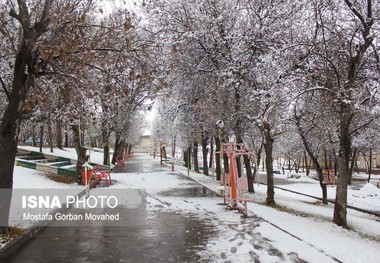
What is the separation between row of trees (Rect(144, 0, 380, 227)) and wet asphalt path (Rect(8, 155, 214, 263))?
3.49 meters

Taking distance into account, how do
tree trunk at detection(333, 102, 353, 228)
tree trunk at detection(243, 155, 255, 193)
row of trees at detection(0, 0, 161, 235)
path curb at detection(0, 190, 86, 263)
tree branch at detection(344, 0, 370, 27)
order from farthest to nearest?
tree trunk at detection(243, 155, 255, 193) → tree trunk at detection(333, 102, 353, 228) → tree branch at detection(344, 0, 370, 27) → row of trees at detection(0, 0, 161, 235) → path curb at detection(0, 190, 86, 263)

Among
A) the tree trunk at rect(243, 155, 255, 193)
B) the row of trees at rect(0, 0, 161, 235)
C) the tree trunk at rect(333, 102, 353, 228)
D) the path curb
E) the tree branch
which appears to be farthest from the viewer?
the tree trunk at rect(243, 155, 255, 193)

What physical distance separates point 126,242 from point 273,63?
6.96 meters

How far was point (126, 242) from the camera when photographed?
7730 millimetres

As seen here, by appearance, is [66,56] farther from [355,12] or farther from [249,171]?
[249,171]

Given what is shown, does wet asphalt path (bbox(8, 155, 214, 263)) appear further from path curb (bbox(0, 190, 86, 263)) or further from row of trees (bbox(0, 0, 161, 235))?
row of trees (bbox(0, 0, 161, 235))

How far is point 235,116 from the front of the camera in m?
16.6

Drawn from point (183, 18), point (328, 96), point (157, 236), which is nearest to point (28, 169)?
point (183, 18)

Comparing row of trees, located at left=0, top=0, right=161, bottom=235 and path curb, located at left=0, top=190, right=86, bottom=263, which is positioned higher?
row of trees, located at left=0, top=0, right=161, bottom=235

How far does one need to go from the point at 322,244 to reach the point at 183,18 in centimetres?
1201

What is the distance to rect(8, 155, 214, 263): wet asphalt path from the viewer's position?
21.9 feet

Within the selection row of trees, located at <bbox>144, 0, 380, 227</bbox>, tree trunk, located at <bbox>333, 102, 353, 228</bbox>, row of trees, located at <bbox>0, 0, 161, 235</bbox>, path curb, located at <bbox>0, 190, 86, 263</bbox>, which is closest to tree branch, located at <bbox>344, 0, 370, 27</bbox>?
row of trees, located at <bbox>144, 0, 380, 227</bbox>

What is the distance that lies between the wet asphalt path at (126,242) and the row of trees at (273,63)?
3489 millimetres

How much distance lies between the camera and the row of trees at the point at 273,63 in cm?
1086
